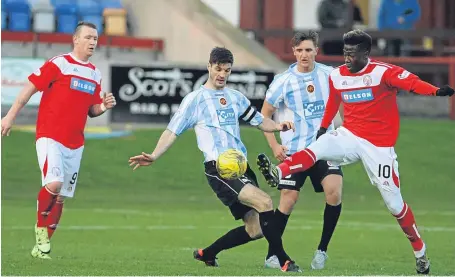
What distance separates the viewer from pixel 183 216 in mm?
21047

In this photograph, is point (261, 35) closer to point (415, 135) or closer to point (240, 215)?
point (415, 135)

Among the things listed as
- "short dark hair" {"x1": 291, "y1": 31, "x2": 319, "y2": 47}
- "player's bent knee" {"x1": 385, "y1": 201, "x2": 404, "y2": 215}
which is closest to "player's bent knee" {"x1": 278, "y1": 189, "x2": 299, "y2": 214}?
"player's bent knee" {"x1": 385, "y1": 201, "x2": 404, "y2": 215}

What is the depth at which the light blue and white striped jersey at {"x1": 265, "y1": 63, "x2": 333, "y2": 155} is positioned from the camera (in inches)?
536

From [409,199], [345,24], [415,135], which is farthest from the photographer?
[345,24]

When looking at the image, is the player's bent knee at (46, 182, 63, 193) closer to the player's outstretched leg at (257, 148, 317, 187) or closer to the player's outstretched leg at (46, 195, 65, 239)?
the player's outstretched leg at (46, 195, 65, 239)

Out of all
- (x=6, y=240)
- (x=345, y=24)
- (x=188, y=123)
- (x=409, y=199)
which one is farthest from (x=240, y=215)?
(x=345, y=24)

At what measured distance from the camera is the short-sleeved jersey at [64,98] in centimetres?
1355

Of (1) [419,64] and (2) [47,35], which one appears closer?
(2) [47,35]

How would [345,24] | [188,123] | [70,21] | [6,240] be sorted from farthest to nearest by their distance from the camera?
[345,24], [70,21], [6,240], [188,123]

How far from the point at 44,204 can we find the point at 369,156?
130 inches

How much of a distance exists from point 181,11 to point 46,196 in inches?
760

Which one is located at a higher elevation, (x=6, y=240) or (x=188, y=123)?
(x=188, y=123)

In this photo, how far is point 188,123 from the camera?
12.6m

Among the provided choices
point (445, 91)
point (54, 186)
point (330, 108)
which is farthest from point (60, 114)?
point (445, 91)
